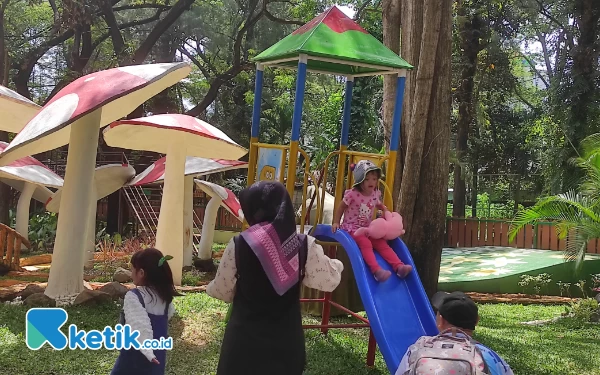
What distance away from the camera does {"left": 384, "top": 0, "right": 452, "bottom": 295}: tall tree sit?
20.7 ft

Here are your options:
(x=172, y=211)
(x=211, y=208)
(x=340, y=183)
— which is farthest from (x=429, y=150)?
(x=211, y=208)

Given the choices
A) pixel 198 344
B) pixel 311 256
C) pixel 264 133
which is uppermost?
pixel 264 133

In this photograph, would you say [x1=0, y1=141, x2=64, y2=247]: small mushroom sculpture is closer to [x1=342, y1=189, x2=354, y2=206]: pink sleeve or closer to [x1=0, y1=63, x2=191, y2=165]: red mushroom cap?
[x1=0, y1=63, x2=191, y2=165]: red mushroom cap

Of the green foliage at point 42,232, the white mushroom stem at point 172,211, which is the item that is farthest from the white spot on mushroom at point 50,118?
the green foliage at point 42,232

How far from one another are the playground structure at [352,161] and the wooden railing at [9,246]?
5.41 meters

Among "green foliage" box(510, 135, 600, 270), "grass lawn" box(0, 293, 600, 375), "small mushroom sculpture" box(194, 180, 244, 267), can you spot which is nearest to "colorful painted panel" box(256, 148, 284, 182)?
"grass lawn" box(0, 293, 600, 375)

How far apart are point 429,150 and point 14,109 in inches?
207

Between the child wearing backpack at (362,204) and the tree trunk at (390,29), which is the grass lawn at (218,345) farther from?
the tree trunk at (390,29)

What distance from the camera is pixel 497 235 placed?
48.9ft

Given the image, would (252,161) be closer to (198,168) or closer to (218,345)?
(218,345)

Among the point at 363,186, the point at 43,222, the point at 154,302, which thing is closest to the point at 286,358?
the point at 154,302

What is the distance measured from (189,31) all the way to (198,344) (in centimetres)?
2008

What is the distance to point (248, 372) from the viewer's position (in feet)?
9.36

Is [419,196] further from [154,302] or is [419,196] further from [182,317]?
[154,302]
